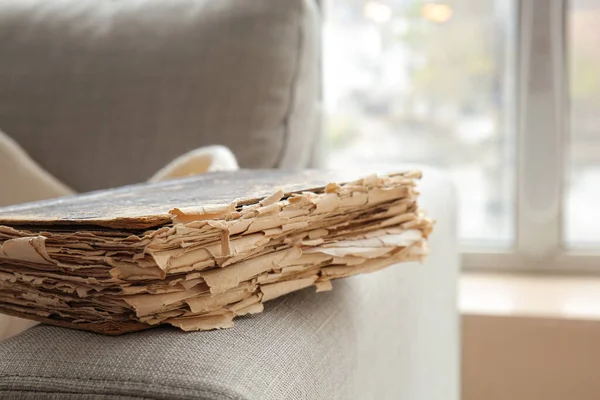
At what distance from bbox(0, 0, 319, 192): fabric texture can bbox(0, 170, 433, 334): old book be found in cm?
56

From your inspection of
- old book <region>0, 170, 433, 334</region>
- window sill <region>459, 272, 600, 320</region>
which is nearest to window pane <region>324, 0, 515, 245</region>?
window sill <region>459, 272, 600, 320</region>

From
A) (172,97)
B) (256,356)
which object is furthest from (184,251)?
(172,97)

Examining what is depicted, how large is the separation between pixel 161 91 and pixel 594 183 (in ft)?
3.67

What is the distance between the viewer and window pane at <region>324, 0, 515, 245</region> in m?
1.88

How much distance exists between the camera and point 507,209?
6.30 ft

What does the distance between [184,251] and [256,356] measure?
0.08 metres

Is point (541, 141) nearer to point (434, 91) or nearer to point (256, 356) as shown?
point (434, 91)

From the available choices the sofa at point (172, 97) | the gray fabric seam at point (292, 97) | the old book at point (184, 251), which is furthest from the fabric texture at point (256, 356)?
the gray fabric seam at point (292, 97)

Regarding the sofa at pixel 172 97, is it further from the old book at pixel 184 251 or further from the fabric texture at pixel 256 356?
the old book at pixel 184 251

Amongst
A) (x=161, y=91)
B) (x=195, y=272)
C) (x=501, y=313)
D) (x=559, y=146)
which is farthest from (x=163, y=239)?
(x=559, y=146)

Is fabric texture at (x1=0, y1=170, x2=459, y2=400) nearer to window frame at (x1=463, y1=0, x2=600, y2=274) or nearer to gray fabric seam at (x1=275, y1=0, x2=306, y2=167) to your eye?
gray fabric seam at (x1=275, y1=0, x2=306, y2=167)

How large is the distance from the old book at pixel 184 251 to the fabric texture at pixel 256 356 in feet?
0.06

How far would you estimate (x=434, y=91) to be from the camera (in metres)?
1.93

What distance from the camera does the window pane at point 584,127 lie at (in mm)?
1789
